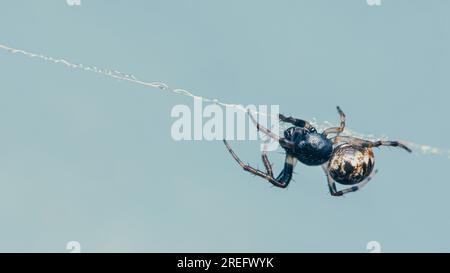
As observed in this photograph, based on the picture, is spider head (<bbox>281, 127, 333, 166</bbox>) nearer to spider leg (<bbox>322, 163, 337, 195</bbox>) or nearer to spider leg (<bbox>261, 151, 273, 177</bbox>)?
spider leg (<bbox>322, 163, 337, 195</bbox>)

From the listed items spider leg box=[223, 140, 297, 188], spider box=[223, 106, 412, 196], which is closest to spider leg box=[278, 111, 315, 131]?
spider box=[223, 106, 412, 196]

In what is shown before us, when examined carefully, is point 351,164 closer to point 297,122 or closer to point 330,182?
point 330,182

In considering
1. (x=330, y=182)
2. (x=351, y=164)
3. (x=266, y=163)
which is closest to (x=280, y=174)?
(x=266, y=163)

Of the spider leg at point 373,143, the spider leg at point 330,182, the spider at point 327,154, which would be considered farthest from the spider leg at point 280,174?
the spider leg at point 373,143
